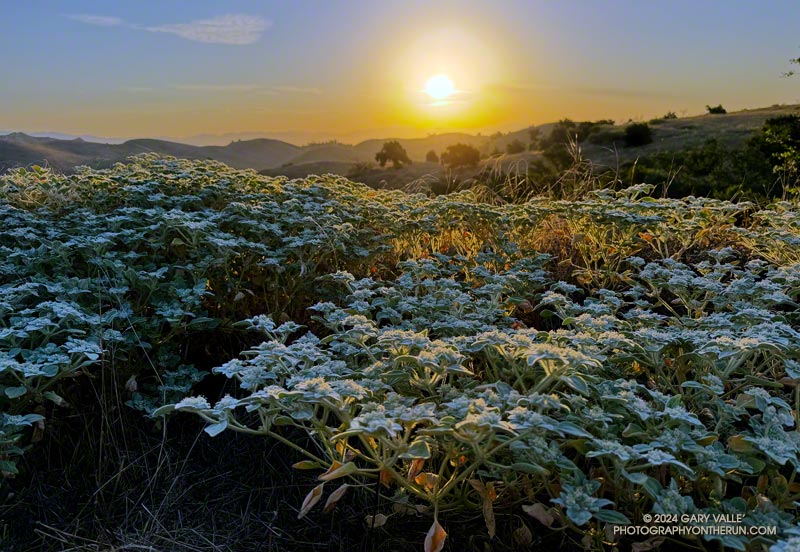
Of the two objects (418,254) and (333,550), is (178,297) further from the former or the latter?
(418,254)

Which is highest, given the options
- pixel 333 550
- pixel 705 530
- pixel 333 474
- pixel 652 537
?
pixel 333 474

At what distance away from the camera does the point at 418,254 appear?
434cm

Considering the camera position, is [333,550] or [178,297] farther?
[178,297]

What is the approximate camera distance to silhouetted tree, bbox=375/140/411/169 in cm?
2331

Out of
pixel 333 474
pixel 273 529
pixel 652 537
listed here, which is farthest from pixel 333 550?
pixel 652 537

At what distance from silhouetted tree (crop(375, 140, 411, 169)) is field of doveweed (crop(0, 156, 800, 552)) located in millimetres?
19098

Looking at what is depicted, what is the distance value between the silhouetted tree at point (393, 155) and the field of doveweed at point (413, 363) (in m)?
19.1

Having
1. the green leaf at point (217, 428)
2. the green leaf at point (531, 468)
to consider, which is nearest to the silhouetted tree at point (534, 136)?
the green leaf at point (531, 468)

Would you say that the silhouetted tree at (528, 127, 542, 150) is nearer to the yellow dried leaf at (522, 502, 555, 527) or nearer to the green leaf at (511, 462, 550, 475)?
the yellow dried leaf at (522, 502, 555, 527)

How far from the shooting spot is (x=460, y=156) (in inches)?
868

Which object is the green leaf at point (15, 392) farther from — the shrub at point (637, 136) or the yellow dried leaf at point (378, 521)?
the shrub at point (637, 136)

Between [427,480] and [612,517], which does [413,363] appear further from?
[612,517]

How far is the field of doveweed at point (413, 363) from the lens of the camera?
1.78 metres

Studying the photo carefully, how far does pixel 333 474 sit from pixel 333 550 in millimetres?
578
